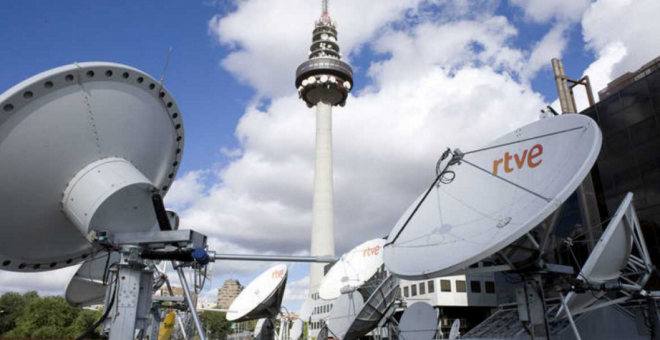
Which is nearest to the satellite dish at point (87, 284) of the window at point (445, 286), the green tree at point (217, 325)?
the window at point (445, 286)

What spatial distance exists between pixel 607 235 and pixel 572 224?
28.6 m

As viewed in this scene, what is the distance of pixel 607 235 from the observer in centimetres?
1373

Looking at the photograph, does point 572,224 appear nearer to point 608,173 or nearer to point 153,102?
point 608,173

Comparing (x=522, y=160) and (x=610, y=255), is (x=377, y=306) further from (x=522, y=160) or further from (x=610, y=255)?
(x=522, y=160)

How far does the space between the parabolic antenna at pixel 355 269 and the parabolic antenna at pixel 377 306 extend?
7.68 feet

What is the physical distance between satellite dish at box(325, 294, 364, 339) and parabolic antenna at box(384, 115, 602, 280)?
9409 millimetres

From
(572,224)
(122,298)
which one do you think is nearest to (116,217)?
(122,298)

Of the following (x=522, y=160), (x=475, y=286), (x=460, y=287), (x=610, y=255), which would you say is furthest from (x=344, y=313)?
(x=475, y=286)

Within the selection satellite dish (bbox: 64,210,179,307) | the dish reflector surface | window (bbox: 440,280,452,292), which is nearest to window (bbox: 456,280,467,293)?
window (bbox: 440,280,452,292)

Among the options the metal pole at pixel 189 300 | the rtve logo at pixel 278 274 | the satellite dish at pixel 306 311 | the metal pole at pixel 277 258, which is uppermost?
the rtve logo at pixel 278 274

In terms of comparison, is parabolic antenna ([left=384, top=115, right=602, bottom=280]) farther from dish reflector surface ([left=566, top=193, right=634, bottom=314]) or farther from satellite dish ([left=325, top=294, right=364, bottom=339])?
satellite dish ([left=325, top=294, right=364, bottom=339])

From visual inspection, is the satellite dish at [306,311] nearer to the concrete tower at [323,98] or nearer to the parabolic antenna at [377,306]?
the parabolic antenna at [377,306]

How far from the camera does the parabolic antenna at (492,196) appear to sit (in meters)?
11.3

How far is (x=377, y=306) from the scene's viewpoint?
888 inches
